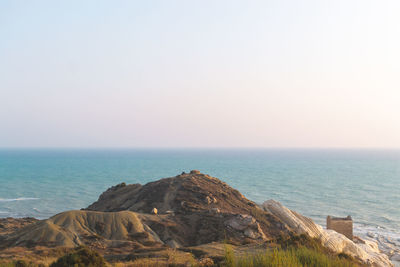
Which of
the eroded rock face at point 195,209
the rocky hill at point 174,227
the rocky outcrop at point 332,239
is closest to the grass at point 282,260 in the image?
the rocky hill at point 174,227

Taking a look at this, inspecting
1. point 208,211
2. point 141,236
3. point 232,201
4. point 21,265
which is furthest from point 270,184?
point 21,265

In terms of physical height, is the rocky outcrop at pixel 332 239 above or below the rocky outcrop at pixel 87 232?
below

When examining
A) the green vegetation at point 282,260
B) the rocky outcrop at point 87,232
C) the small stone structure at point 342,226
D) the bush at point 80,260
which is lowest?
the small stone structure at point 342,226

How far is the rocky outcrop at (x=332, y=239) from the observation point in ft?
118

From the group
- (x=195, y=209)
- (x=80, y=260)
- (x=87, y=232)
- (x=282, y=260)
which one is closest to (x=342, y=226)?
(x=195, y=209)

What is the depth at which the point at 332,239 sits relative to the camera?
3881cm

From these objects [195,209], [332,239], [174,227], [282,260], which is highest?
[282,260]

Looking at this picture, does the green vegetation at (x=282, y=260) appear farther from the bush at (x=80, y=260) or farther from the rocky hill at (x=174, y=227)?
the rocky hill at (x=174, y=227)

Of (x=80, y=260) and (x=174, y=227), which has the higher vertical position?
(x=80, y=260)

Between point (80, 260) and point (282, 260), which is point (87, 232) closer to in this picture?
point (80, 260)

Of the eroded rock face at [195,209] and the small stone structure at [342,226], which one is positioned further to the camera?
the small stone structure at [342,226]

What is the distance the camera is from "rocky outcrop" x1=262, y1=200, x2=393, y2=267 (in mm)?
35862

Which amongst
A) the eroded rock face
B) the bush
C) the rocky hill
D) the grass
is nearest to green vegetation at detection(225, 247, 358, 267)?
the grass

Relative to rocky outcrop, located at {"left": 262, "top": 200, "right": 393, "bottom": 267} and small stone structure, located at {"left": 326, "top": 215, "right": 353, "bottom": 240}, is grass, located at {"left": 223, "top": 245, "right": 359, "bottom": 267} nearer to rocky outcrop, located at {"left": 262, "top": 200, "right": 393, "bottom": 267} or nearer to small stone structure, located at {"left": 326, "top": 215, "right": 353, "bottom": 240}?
rocky outcrop, located at {"left": 262, "top": 200, "right": 393, "bottom": 267}
